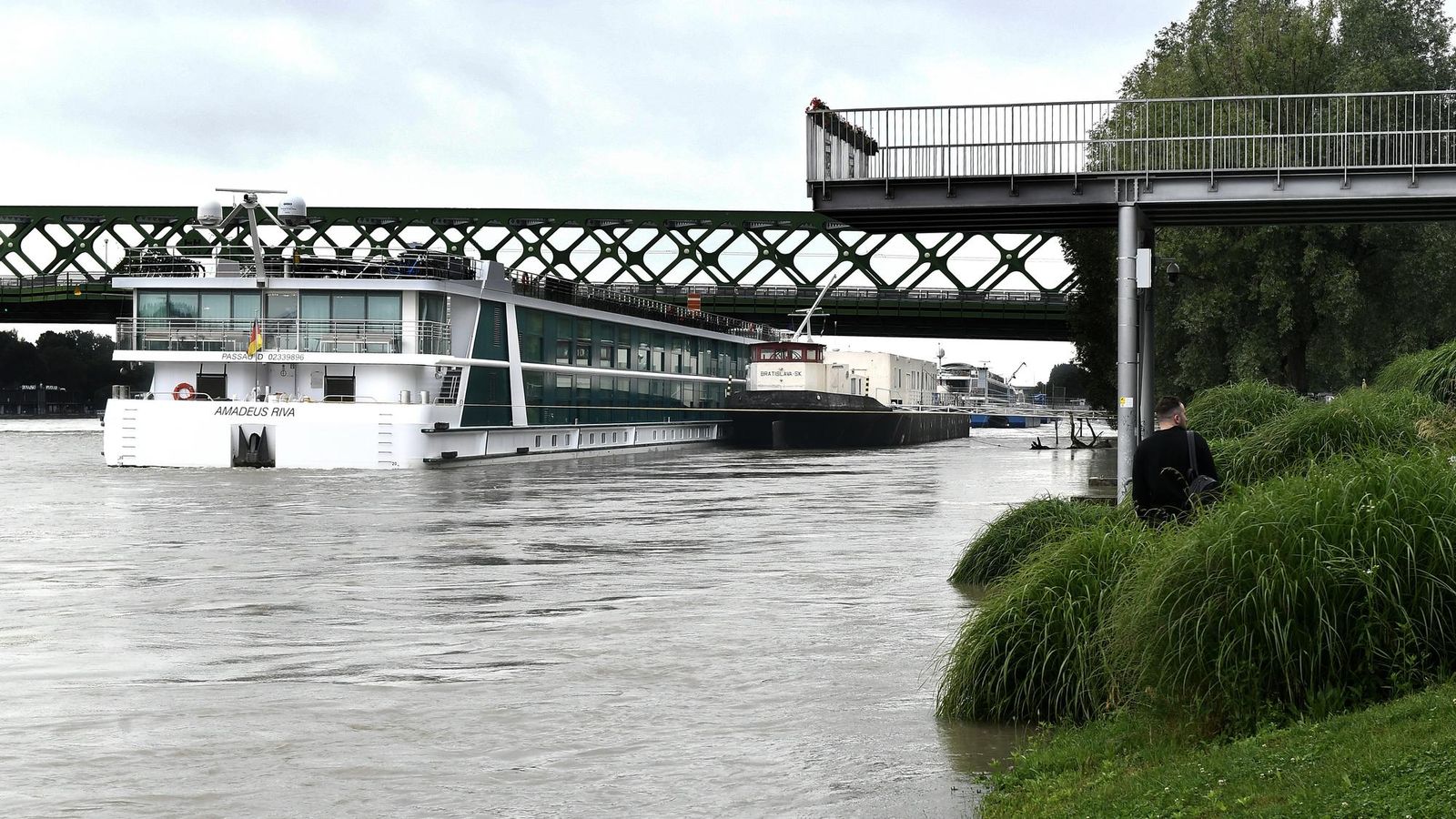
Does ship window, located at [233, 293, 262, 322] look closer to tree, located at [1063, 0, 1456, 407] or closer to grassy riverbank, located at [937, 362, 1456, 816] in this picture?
tree, located at [1063, 0, 1456, 407]

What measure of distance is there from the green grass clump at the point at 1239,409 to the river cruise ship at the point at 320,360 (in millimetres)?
22918

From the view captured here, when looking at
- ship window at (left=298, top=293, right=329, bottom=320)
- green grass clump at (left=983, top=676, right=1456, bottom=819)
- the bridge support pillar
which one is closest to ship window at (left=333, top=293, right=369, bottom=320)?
ship window at (left=298, top=293, right=329, bottom=320)

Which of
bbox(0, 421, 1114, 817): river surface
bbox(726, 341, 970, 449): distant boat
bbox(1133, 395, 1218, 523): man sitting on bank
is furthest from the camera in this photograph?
bbox(726, 341, 970, 449): distant boat

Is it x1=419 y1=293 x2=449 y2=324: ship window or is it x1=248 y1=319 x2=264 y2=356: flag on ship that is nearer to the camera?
x1=248 y1=319 x2=264 y2=356: flag on ship

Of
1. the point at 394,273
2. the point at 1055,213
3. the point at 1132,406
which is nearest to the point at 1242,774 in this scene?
the point at 1132,406

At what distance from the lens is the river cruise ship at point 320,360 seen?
40.2m

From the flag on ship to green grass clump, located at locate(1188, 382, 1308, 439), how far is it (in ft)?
84.1

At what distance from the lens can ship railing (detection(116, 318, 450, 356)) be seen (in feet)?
136

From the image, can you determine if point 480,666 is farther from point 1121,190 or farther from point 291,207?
point 291,207

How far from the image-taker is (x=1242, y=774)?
5.97 metres

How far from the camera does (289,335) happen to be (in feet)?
136

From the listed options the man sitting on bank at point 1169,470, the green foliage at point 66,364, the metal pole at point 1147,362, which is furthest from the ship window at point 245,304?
the green foliage at point 66,364

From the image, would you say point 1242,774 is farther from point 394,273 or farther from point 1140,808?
point 394,273

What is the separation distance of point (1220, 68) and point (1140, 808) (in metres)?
32.9
